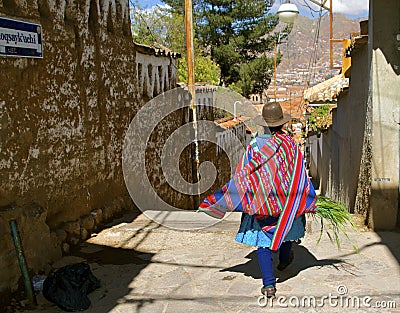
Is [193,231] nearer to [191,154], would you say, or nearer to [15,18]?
[15,18]

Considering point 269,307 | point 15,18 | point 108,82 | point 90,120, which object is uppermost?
point 15,18

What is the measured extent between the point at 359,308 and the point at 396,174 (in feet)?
8.12

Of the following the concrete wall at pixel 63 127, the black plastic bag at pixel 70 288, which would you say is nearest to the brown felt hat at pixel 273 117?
the black plastic bag at pixel 70 288

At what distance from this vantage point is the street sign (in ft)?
15.5

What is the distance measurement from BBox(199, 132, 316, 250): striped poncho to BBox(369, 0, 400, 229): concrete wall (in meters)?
2.18

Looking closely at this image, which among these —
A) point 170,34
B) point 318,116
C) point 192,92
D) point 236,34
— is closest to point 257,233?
point 192,92

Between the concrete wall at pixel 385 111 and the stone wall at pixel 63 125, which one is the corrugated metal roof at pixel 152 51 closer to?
the stone wall at pixel 63 125

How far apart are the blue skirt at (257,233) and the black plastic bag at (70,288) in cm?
140

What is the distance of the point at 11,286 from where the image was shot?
175 inches

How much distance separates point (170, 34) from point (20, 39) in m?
22.3

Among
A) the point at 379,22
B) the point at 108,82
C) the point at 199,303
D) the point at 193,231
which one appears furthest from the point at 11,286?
the point at 379,22

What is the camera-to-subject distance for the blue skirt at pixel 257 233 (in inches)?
172

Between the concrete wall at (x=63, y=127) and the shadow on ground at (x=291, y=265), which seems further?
the shadow on ground at (x=291, y=265)

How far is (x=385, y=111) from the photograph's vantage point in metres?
6.16
